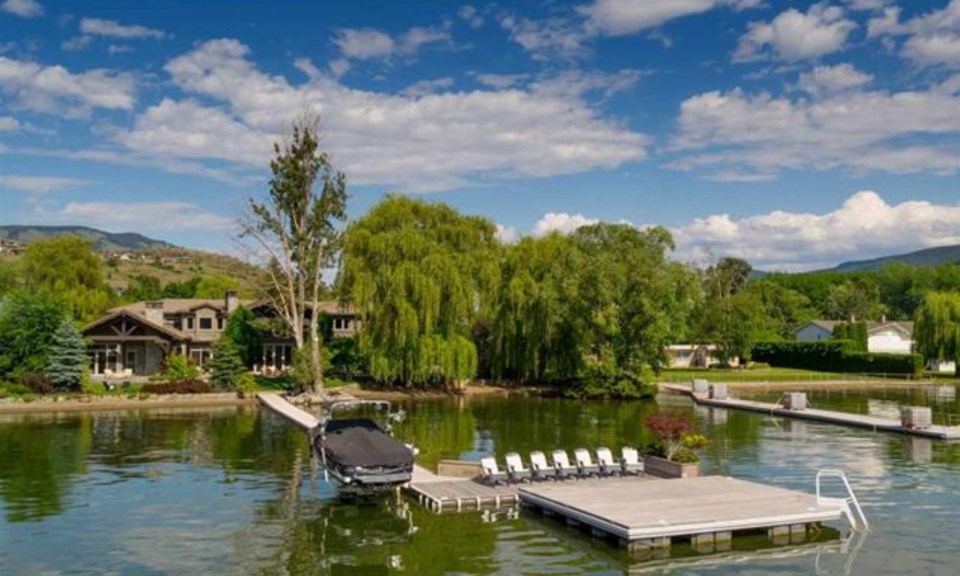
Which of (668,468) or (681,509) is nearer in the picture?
(681,509)

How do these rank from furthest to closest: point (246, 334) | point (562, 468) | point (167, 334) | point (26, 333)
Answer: point (246, 334) → point (167, 334) → point (26, 333) → point (562, 468)

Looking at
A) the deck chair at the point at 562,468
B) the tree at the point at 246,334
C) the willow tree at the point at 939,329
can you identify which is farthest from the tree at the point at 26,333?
the willow tree at the point at 939,329

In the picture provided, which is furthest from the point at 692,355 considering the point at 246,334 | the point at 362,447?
the point at 362,447

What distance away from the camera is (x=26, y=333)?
47.8 meters

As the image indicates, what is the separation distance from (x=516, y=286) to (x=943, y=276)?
111 metres

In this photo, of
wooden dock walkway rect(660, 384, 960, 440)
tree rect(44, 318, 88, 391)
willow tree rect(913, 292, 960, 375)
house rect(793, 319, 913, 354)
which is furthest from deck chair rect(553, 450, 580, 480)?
house rect(793, 319, 913, 354)

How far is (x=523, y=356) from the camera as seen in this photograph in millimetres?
54781

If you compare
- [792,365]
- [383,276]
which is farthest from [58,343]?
[792,365]

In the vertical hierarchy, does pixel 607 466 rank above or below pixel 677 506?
above

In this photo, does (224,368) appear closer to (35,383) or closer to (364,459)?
(35,383)

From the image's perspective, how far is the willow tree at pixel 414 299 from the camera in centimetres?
4991

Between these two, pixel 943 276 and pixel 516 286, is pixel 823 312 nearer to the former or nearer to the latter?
pixel 943 276

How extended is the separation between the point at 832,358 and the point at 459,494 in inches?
2401

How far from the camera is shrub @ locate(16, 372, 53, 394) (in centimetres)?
4559
